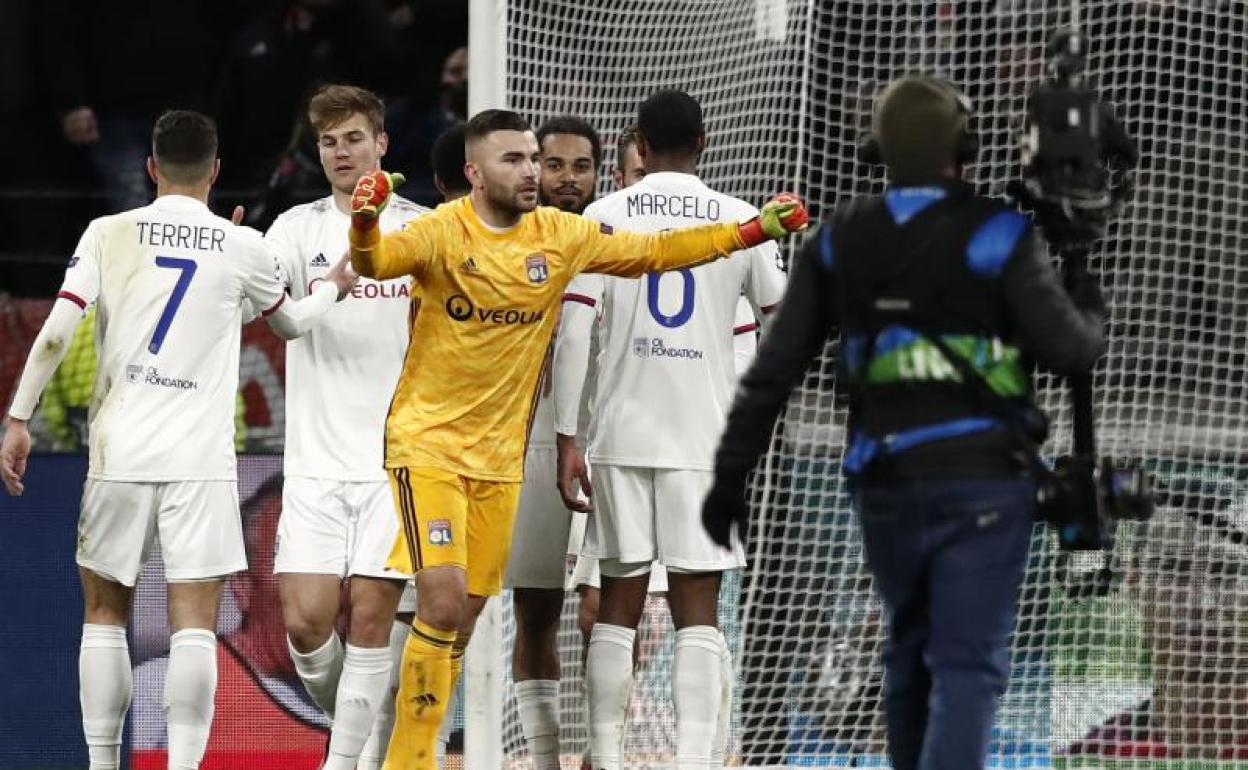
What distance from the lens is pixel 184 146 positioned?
7113mm

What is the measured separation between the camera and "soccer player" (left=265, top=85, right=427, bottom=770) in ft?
24.4

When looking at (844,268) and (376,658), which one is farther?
(376,658)

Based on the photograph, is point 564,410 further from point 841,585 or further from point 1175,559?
point 1175,559

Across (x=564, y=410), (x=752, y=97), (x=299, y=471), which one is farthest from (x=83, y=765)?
(x=752, y=97)

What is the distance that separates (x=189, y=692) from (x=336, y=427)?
1028 millimetres

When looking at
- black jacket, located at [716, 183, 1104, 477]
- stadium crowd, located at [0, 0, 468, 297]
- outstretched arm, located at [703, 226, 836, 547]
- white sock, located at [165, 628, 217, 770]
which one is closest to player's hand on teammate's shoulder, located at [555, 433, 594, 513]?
white sock, located at [165, 628, 217, 770]

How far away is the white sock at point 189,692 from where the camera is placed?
278 inches

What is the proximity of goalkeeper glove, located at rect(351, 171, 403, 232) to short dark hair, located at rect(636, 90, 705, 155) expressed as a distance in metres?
1.18

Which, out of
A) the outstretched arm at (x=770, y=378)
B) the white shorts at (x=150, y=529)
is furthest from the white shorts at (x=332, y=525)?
the outstretched arm at (x=770, y=378)

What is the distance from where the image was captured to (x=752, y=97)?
9242mm

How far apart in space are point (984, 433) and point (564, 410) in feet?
7.53

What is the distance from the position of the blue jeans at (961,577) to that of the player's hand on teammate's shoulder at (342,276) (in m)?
2.56

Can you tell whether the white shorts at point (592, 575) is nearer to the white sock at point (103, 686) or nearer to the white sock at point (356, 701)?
the white sock at point (356, 701)

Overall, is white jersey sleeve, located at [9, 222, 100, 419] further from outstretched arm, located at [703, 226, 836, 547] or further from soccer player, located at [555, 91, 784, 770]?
outstretched arm, located at [703, 226, 836, 547]
